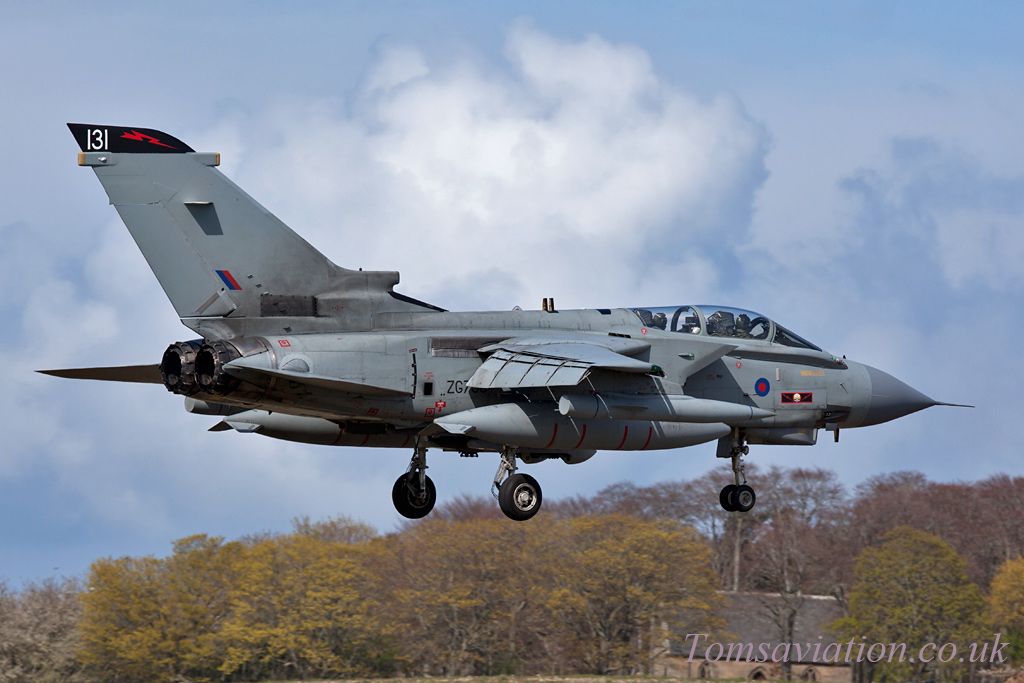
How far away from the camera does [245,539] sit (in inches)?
2275

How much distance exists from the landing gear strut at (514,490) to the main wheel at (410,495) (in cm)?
180

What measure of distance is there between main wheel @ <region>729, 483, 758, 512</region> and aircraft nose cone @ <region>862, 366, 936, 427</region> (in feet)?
7.71

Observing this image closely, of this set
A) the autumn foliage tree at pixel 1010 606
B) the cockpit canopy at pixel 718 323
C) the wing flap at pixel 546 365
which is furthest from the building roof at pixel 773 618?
the wing flap at pixel 546 365

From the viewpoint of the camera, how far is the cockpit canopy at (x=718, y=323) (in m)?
24.5

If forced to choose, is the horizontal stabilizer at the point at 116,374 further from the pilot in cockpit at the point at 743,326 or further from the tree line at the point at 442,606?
the tree line at the point at 442,606

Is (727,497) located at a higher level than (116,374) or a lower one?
lower

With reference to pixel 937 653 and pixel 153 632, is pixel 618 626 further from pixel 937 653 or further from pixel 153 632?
pixel 153 632

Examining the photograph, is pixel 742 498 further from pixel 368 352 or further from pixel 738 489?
pixel 368 352

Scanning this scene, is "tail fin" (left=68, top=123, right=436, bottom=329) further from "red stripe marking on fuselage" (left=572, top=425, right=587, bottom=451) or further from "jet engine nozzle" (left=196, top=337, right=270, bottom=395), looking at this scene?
"red stripe marking on fuselage" (left=572, top=425, right=587, bottom=451)

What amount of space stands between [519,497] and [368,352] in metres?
3.23

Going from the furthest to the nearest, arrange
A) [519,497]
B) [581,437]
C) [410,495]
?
[410,495], [519,497], [581,437]

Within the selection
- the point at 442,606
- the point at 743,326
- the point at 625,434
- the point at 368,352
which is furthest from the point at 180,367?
the point at 442,606

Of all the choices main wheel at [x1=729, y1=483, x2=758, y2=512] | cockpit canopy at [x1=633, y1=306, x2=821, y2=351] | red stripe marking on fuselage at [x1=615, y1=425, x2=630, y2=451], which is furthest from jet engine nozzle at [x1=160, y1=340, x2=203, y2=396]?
main wheel at [x1=729, y1=483, x2=758, y2=512]

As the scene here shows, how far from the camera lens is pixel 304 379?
21047 mm
